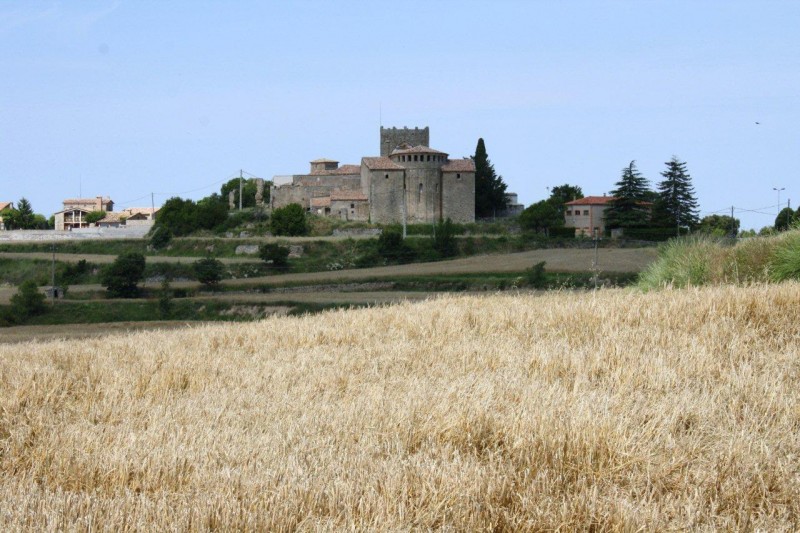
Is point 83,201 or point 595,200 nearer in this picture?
point 595,200

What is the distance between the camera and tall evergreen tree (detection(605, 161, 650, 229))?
249ft

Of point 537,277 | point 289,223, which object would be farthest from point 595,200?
point 537,277

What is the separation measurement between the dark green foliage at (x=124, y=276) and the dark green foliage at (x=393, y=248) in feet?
58.5

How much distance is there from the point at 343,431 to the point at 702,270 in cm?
1204

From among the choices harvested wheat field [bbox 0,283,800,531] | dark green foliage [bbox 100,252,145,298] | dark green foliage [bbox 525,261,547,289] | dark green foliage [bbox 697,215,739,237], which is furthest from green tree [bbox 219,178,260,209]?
harvested wheat field [bbox 0,283,800,531]

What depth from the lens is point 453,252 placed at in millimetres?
70875

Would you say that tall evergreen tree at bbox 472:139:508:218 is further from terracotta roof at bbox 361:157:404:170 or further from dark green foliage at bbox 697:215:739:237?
dark green foliage at bbox 697:215:739:237

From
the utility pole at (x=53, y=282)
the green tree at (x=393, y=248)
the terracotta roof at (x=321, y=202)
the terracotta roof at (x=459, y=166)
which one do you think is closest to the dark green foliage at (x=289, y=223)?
the terracotta roof at (x=321, y=202)

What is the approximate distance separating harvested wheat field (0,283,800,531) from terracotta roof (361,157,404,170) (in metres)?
73.1

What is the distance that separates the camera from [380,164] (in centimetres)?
8344

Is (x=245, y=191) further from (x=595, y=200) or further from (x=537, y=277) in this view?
(x=537, y=277)

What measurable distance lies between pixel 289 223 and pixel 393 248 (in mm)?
11981

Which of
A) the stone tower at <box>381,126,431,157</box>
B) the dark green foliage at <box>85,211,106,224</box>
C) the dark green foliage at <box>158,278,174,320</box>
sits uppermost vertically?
the stone tower at <box>381,126,431,157</box>

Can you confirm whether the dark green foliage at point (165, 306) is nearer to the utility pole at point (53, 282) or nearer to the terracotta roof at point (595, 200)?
the utility pole at point (53, 282)
